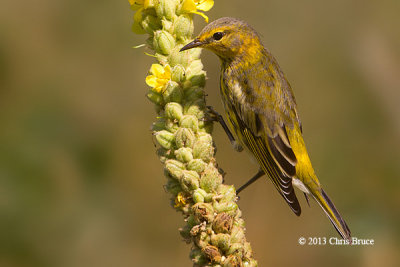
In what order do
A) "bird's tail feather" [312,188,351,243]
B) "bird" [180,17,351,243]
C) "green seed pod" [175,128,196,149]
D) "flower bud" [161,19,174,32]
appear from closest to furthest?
1. "green seed pod" [175,128,196,149]
2. "flower bud" [161,19,174,32]
3. "bird's tail feather" [312,188,351,243]
4. "bird" [180,17,351,243]

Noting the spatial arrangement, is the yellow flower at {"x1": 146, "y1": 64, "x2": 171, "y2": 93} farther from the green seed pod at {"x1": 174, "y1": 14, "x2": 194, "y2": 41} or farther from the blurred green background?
the blurred green background

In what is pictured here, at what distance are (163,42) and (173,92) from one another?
23 cm

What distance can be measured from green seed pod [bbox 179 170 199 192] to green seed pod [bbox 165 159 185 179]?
0.06ft

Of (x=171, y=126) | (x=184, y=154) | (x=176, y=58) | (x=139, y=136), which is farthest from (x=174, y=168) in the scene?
(x=139, y=136)

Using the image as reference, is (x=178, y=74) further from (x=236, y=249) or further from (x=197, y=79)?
(x=236, y=249)

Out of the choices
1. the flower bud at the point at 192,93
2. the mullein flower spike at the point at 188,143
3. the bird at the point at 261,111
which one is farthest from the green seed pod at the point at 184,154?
the bird at the point at 261,111

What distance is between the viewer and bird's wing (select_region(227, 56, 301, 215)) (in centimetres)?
387

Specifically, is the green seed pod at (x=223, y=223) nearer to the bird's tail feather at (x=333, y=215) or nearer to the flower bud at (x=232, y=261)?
the flower bud at (x=232, y=261)

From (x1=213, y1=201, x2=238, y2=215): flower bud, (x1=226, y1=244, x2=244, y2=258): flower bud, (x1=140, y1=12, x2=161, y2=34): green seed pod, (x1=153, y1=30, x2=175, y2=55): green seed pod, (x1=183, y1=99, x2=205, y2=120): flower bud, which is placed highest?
(x1=140, y1=12, x2=161, y2=34): green seed pod

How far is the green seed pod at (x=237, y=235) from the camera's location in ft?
7.26

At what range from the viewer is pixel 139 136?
4582mm

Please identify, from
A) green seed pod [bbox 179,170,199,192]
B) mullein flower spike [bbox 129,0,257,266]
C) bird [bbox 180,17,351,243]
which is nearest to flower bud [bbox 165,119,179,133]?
mullein flower spike [bbox 129,0,257,266]

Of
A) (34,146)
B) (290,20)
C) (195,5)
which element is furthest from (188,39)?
(290,20)

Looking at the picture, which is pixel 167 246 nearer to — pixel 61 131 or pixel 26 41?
pixel 61 131
